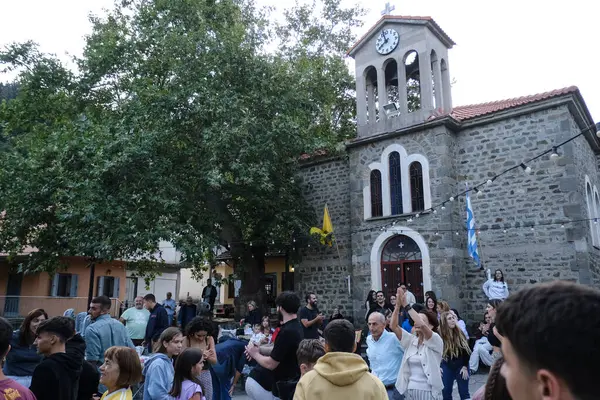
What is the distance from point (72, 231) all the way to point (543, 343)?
13.3 m

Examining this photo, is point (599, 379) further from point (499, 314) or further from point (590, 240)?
point (590, 240)

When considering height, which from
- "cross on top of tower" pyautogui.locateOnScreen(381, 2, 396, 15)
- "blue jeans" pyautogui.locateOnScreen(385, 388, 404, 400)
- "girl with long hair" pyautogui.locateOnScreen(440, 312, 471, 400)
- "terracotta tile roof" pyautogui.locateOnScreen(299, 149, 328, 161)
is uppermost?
"cross on top of tower" pyautogui.locateOnScreen(381, 2, 396, 15)

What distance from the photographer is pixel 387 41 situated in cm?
1513

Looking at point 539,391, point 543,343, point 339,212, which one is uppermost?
point 339,212

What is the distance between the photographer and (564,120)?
1253 cm

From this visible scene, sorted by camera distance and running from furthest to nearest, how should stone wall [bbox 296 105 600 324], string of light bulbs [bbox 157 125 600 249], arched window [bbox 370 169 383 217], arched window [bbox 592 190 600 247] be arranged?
arched window [bbox 370 169 383 217], arched window [bbox 592 190 600 247], stone wall [bbox 296 105 600 324], string of light bulbs [bbox 157 125 600 249]

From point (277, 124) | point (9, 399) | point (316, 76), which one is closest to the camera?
point (9, 399)

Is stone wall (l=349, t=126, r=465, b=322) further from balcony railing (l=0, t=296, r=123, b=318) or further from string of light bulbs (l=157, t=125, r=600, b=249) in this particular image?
balcony railing (l=0, t=296, r=123, b=318)

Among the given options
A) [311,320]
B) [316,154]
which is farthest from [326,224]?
[311,320]

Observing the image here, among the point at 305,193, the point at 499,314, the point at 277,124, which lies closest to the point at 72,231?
the point at 277,124

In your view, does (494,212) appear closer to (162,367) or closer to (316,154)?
(316,154)

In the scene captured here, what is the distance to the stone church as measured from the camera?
41.0ft

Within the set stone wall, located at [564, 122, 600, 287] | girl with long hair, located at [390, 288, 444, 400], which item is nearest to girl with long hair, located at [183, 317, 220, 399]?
girl with long hair, located at [390, 288, 444, 400]

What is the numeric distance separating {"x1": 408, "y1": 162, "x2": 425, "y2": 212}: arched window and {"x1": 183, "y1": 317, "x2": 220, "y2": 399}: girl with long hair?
10.5 metres
